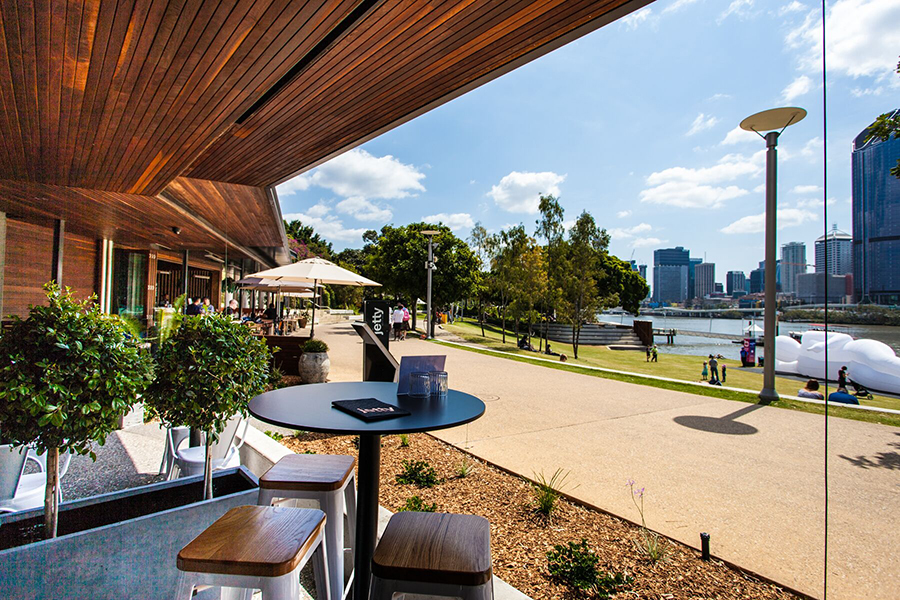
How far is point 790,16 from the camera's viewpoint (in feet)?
5.80

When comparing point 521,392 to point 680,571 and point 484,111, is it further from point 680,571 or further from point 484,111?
point 680,571

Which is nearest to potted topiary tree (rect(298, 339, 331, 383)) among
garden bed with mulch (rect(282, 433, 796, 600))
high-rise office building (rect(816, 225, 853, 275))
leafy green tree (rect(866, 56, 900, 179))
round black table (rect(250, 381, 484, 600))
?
garden bed with mulch (rect(282, 433, 796, 600))

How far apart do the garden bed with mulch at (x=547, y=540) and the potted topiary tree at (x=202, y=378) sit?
142cm

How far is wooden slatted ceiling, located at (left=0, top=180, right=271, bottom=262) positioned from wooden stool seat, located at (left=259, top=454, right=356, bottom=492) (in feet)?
23.0

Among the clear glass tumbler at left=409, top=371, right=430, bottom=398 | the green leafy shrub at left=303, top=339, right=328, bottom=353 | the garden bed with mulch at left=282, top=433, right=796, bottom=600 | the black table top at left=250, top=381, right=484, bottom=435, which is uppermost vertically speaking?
the clear glass tumbler at left=409, top=371, right=430, bottom=398

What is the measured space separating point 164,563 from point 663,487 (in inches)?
138

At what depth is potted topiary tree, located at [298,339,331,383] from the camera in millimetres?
7637

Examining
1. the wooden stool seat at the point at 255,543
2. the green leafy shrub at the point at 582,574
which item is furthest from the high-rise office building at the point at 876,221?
the wooden stool seat at the point at 255,543

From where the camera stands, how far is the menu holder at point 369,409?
5.91 ft

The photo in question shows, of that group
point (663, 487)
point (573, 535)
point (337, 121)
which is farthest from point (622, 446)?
point (337, 121)

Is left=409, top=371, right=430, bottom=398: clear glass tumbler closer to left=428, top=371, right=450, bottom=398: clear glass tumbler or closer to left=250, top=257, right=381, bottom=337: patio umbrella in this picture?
left=428, top=371, right=450, bottom=398: clear glass tumbler

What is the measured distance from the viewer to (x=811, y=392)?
271 inches

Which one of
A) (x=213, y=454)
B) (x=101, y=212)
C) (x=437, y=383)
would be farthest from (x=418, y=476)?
(x=101, y=212)

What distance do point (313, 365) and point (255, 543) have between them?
6591 millimetres
